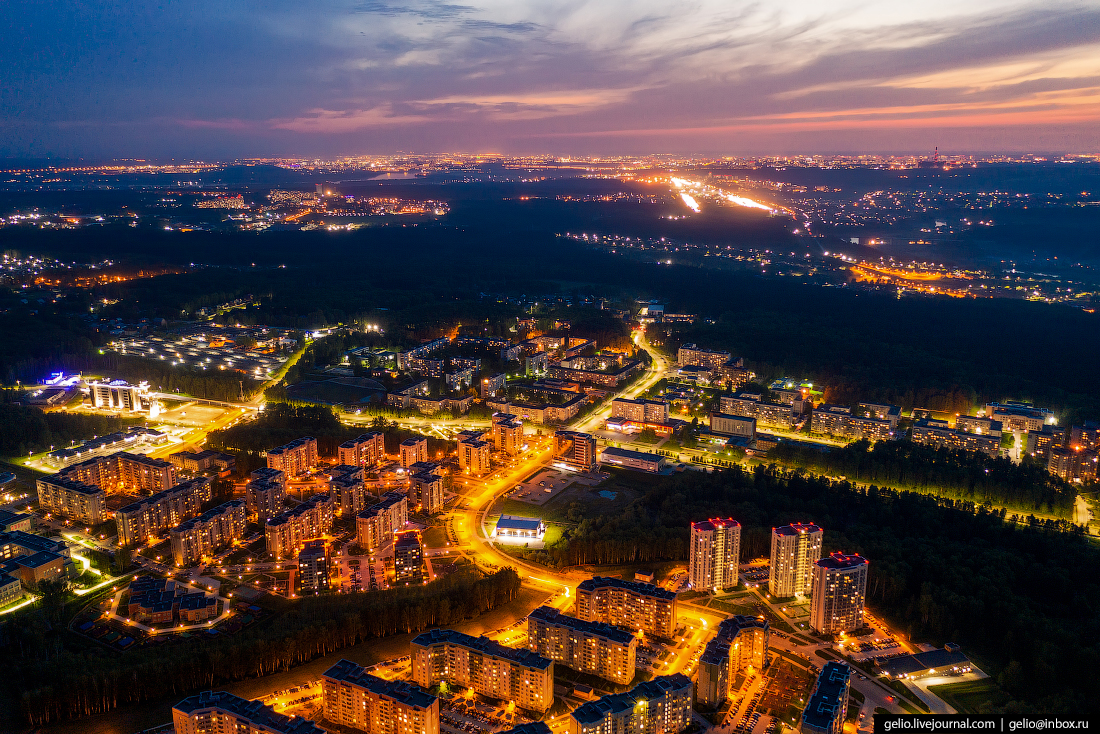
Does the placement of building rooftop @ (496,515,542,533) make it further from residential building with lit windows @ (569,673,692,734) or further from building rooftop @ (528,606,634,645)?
residential building with lit windows @ (569,673,692,734)

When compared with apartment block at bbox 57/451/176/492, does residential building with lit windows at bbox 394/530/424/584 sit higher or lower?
lower

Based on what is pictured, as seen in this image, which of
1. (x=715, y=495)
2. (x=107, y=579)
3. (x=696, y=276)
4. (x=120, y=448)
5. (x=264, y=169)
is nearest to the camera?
(x=107, y=579)

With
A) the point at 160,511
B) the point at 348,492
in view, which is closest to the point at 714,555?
the point at 348,492

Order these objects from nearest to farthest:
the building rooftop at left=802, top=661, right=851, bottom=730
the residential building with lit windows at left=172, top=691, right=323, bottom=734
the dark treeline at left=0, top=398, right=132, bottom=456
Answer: the residential building with lit windows at left=172, top=691, right=323, bottom=734, the building rooftop at left=802, top=661, right=851, bottom=730, the dark treeline at left=0, top=398, right=132, bottom=456

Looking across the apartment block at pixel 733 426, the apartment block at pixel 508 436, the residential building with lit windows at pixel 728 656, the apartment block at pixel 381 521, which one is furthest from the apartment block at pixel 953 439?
the apartment block at pixel 381 521

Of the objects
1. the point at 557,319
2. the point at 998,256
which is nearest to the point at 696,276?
the point at 557,319

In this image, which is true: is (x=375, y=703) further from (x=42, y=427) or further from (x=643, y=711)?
(x=42, y=427)

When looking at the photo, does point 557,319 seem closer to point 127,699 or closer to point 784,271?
point 784,271

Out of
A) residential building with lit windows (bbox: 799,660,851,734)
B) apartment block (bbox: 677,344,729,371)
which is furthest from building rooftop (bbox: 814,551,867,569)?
apartment block (bbox: 677,344,729,371)
